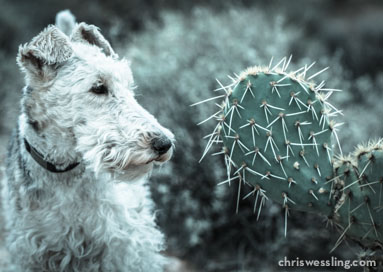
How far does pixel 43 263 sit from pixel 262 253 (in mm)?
2617

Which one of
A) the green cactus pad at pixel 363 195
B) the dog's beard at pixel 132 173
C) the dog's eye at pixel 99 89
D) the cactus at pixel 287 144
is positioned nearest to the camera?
the green cactus pad at pixel 363 195

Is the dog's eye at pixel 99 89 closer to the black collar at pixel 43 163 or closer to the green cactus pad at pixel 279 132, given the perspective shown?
the black collar at pixel 43 163

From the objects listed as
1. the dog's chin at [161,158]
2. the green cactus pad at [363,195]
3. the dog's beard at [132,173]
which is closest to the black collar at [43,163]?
the dog's beard at [132,173]

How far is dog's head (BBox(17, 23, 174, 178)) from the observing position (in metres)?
2.99

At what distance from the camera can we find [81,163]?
3.38 meters

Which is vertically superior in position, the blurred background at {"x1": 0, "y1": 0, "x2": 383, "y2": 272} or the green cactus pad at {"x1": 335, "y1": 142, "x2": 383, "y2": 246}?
the blurred background at {"x1": 0, "y1": 0, "x2": 383, "y2": 272}

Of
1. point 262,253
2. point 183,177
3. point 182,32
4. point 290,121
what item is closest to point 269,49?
point 182,32

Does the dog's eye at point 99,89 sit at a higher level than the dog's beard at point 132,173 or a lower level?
higher

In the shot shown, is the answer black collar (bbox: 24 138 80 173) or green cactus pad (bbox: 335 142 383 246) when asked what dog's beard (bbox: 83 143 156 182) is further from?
green cactus pad (bbox: 335 142 383 246)

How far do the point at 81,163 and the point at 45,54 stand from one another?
0.72 metres

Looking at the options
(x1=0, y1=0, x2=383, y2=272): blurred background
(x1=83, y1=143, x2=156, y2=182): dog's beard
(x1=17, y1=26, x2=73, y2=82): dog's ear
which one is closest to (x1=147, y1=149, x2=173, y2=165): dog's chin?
(x1=83, y1=143, x2=156, y2=182): dog's beard

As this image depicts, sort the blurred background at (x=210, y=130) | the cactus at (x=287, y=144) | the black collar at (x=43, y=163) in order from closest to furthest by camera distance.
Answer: the cactus at (x=287, y=144)
the black collar at (x=43, y=163)
the blurred background at (x=210, y=130)

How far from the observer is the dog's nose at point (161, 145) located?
2928 mm

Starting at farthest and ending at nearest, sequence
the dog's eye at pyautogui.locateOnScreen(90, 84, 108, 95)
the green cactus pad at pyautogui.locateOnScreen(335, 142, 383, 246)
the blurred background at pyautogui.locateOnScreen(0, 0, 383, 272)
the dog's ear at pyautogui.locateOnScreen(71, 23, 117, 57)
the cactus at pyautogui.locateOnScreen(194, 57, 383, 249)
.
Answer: the blurred background at pyautogui.locateOnScreen(0, 0, 383, 272) → the dog's ear at pyautogui.locateOnScreen(71, 23, 117, 57) → the dog's eye at pyautogui.locateOnScreen(90, 84, 108, 95) → the cactus at pyautogui.locateOnScreen(194, 57, 383, 249) → the green cactus pad at pyautogui.locateOnScreen(335, 142, 383, 246)
